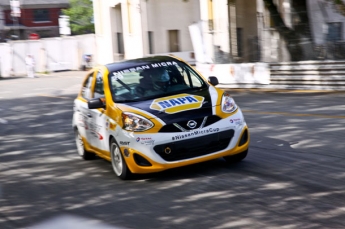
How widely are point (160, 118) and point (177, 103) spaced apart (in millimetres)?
414

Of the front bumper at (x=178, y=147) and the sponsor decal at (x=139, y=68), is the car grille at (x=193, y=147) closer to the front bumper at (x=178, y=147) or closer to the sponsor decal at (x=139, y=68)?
the front bumper at (x=178, y=147)

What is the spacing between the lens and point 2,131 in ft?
54.6

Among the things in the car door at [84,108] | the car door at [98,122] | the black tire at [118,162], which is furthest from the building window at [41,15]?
the black tire at [118,162]

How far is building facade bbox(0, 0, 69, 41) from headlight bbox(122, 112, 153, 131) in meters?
73.1

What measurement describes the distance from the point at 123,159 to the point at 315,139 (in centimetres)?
365

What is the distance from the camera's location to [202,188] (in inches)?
304

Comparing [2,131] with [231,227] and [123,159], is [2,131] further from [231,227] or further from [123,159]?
[231,227]

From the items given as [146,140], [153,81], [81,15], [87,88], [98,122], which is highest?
[81,15]

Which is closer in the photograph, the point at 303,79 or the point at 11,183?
the point at 11,183

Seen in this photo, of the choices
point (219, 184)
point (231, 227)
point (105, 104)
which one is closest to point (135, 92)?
point (105, 104)

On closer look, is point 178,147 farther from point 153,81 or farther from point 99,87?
point 99,87

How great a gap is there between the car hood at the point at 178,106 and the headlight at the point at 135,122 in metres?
0.15

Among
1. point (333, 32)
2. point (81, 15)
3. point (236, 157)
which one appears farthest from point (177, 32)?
point (81, 15)

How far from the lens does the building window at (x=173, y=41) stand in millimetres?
44750
